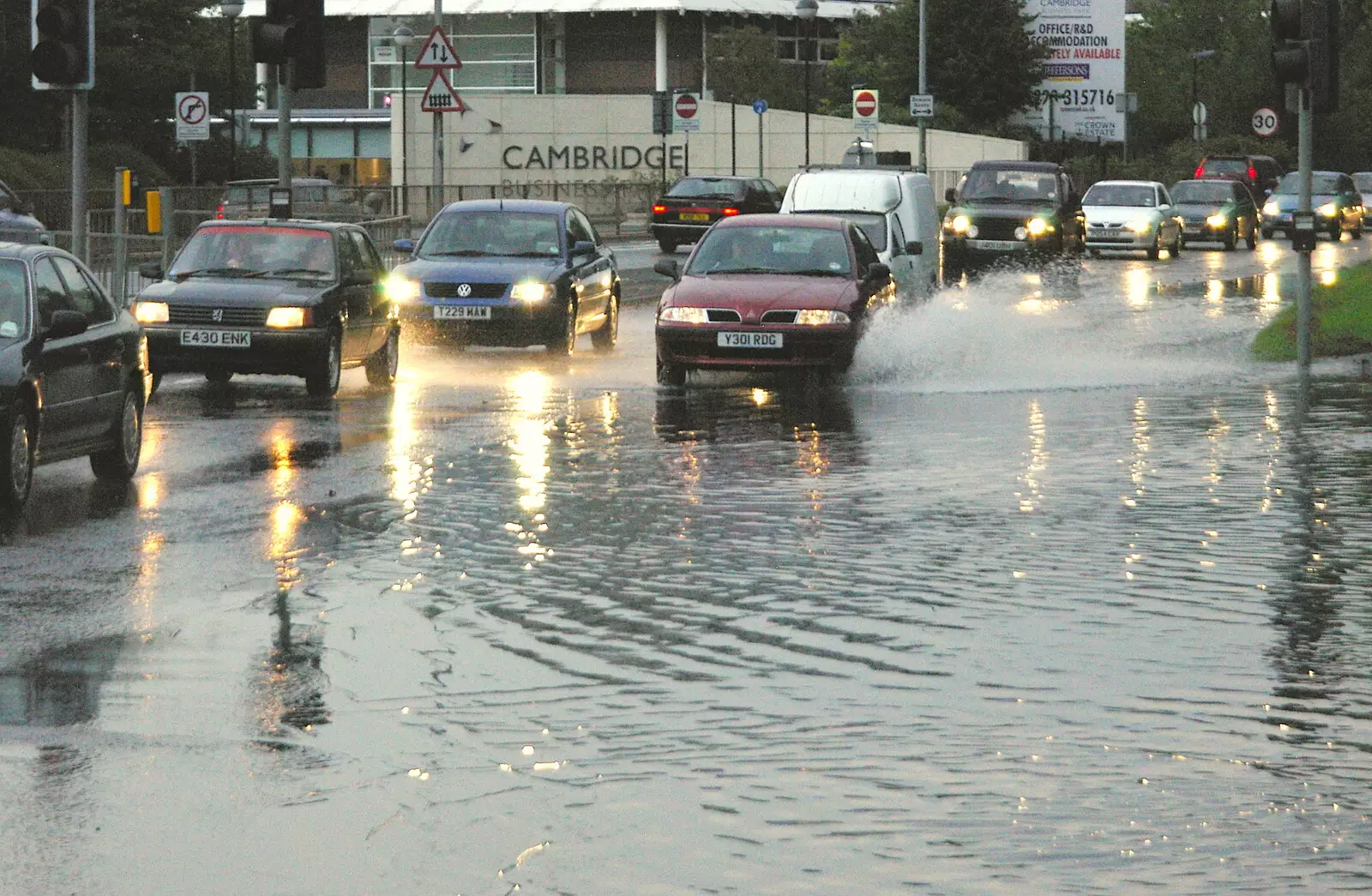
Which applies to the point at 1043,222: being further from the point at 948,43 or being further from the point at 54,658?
the point at 948,43

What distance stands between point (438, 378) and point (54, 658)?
1361 cm

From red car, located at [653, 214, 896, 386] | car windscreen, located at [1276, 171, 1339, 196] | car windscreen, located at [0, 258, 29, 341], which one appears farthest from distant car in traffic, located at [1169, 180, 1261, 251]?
car windscreen, located at [0, 258, 29, 341]

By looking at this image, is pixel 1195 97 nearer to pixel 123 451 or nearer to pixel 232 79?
pixel 232 79

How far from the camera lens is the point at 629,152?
78312 millimetres

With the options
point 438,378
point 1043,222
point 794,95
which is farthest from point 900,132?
point 438,378

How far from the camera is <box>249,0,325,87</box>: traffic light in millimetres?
22422

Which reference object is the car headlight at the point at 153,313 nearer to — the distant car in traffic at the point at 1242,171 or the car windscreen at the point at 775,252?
the car windscreen at the point at 775,252

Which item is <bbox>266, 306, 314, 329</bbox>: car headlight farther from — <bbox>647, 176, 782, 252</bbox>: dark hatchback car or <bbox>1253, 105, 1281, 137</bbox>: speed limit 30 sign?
<bbox>1253, 105, 1281, 137</bbox>: speed limit 30 sign

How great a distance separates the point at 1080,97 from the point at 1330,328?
207ft

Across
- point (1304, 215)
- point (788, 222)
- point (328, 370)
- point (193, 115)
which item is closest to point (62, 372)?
point (328, 370)

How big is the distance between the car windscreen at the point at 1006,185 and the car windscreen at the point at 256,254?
23039 mm

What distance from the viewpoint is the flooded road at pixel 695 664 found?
19.4 feet

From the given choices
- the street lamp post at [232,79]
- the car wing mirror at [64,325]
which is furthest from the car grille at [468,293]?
the street lamp post at [232,79]

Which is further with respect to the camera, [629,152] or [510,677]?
[629,152]
